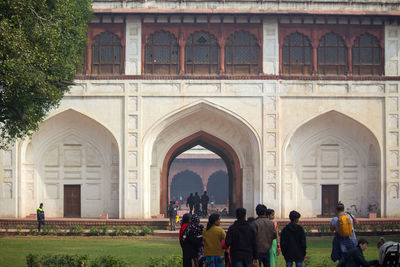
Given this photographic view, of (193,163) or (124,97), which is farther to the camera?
(193,163)

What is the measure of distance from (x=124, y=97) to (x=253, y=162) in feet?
15.9

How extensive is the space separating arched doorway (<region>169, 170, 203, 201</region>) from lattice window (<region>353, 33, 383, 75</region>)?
2129cm

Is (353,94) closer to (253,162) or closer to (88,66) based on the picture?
(253,162)

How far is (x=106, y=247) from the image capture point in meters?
15.9

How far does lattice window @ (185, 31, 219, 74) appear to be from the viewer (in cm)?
2275

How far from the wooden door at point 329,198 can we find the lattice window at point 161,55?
6.45 meters

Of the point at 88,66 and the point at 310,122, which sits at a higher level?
the point at 88,66

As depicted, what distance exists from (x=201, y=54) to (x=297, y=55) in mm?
3077

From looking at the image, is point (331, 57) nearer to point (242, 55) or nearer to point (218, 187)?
point (242, 55)

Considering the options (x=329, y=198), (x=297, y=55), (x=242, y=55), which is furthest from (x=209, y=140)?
(x=329, y=198)

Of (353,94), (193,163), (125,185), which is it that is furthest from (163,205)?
(193,163)

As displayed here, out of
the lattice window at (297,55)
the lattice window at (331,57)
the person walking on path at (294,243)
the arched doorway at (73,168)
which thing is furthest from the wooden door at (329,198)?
the person walking on path at (294,243)

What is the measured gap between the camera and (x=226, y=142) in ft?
80.0

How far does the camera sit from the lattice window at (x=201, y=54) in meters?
22.8
